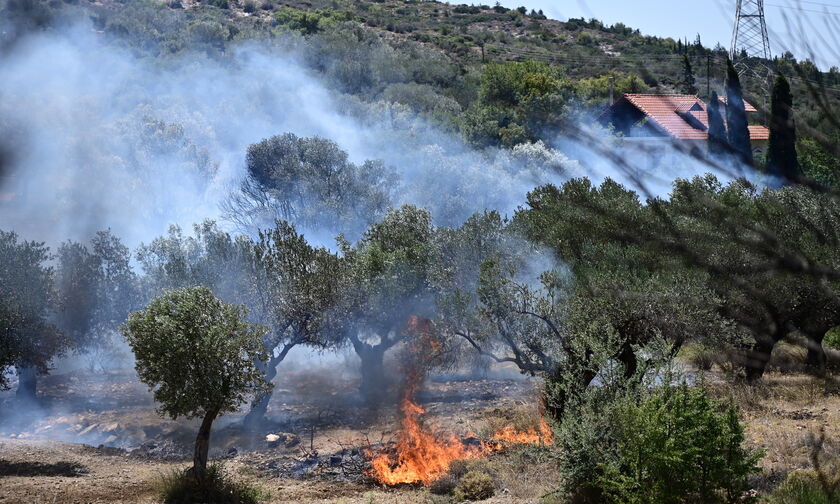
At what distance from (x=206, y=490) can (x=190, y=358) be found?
2733 millimetres

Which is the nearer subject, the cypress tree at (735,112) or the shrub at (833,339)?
the cypress tree at (735,112)

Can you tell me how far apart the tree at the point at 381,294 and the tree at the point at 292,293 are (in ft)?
2.13

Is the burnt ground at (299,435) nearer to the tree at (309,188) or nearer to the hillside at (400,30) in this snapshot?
the tree at (309,188)

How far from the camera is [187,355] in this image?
16.0m

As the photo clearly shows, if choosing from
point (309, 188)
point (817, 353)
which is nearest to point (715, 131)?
point (817, 353)

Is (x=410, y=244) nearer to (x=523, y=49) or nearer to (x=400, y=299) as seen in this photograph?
(x=400, y=299)

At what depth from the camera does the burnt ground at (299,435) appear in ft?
52.1

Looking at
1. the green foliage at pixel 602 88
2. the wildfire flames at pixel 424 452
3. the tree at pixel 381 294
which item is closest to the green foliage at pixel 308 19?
the green foliage at pixel 602 88

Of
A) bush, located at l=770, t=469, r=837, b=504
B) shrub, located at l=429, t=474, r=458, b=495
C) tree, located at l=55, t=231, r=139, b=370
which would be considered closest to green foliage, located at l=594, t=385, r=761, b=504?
bush, located at l=770, t=469, r=837, b=504

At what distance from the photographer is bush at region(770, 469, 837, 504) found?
10047 mm

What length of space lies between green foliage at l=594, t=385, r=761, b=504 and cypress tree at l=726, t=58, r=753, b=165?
7841mm

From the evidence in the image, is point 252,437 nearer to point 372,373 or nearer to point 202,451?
point 372,373

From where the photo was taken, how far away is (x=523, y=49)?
3425 inches

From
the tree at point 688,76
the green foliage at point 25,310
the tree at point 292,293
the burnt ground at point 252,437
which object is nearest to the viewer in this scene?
the tree at point 688,76
